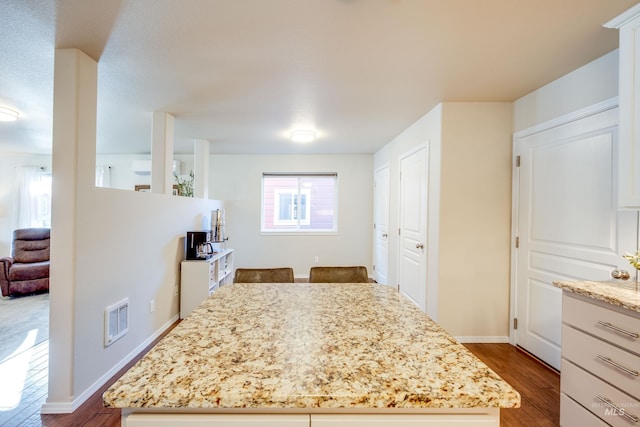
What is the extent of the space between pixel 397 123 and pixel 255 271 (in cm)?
260

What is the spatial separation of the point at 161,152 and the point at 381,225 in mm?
3420

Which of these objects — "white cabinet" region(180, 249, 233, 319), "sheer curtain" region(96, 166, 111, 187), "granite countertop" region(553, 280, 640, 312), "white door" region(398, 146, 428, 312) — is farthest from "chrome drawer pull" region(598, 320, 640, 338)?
"sheer curtain" region(96, 166, 111, 187)

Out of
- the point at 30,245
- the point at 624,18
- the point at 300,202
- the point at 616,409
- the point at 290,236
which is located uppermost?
the point at 624,18

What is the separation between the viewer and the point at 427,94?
259 centimetres

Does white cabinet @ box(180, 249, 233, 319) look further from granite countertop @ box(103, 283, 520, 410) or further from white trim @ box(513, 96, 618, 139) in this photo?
white trim @ box(513, 96, 618, 139)

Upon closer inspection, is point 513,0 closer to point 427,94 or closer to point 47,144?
point 427,94

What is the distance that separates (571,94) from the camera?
2.17m

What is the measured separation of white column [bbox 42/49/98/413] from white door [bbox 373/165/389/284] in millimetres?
3788

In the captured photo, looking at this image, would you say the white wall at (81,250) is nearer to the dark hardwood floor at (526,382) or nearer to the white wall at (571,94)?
the dark hardwood floor at (526,382)

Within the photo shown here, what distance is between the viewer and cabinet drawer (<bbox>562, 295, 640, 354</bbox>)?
128 cm

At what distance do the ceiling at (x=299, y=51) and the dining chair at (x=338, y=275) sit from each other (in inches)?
56.6

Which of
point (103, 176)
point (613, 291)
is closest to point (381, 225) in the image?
point (613, 291)

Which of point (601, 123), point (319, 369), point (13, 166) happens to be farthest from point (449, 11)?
point (13, 166)

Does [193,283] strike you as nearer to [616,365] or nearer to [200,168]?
[200,168]
